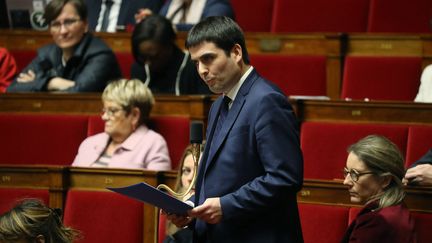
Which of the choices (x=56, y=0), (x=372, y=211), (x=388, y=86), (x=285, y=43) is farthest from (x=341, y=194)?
(x=56, y=0)

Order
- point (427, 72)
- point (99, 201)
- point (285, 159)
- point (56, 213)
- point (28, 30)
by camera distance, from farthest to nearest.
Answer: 1. point (28, 30)
2. point (427, 72)
3. point (99, 201)
4. point (56, 213)
5. point (285, 159)

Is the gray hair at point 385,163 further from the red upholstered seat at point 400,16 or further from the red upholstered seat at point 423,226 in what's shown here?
the red upholstered seat at point 400,16

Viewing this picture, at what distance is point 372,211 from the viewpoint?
0.92 metres

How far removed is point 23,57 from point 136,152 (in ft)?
1.78

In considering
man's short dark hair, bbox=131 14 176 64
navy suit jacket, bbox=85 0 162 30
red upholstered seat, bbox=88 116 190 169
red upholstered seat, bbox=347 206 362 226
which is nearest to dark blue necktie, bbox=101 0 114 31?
navy suit jacket, bbox=85 0 162 30

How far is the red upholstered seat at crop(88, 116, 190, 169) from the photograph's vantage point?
1326mm

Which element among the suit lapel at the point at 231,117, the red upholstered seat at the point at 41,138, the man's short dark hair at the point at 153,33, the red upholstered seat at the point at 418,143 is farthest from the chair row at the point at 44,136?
the suit lapel at the point at 231,117

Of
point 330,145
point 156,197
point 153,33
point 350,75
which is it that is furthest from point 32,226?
point 350,75

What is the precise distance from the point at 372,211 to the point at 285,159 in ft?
0.74

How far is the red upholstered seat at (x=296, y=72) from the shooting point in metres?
1.51

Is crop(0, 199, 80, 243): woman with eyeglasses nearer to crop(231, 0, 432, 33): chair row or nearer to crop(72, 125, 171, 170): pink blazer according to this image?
crop(72, 125, 171, 170): pink blazer

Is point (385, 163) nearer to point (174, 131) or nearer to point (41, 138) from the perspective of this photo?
point (174, 131)

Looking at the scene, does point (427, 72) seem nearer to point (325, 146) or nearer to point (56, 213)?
point (325, 146)

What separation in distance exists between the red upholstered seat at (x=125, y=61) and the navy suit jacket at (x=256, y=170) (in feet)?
2.95
